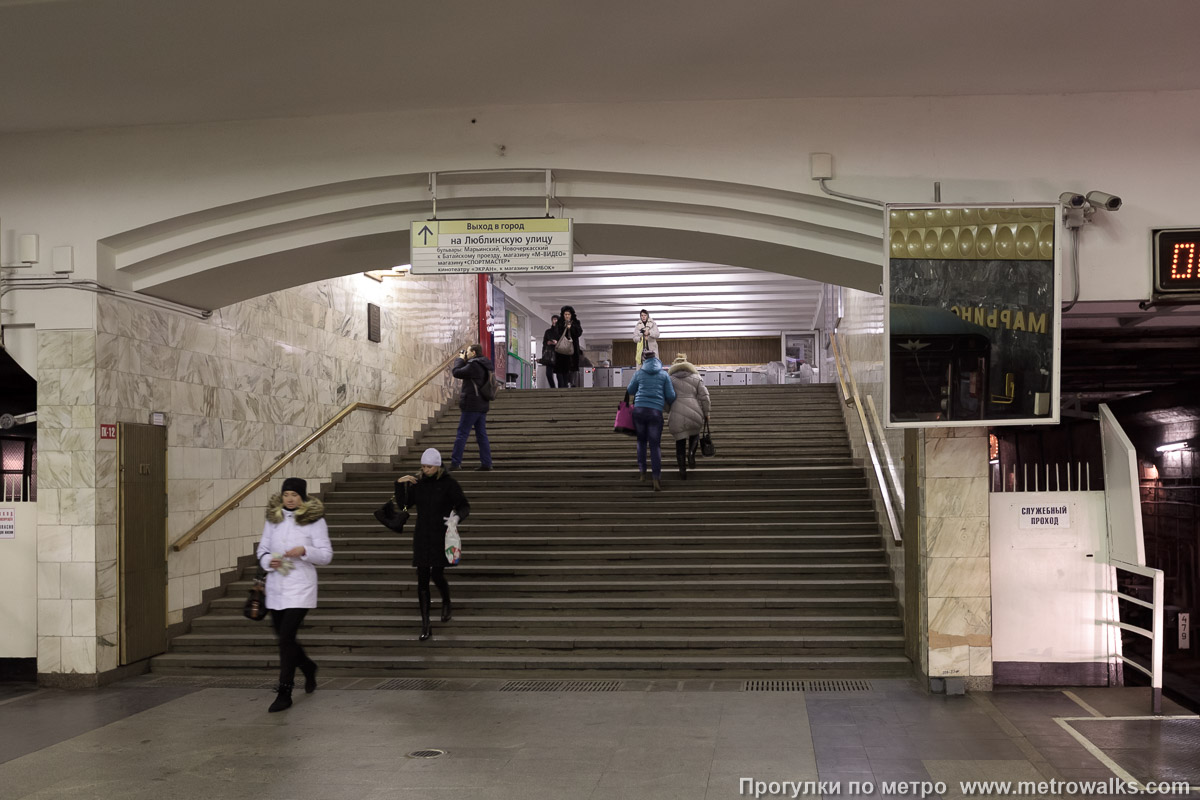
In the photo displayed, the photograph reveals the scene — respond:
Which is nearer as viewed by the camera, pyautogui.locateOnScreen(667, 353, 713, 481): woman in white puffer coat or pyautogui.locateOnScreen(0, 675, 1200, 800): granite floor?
pyautogui.locateOnScreen(0, 675, 1200, 800): granite floor

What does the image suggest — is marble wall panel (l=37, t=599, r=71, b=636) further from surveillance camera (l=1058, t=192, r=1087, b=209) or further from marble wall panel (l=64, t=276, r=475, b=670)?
surveillance camera (l=1058, t=192, r=1087, b=209)

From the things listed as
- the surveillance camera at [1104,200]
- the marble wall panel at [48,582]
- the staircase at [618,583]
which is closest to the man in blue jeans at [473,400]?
the staircase at [618,583]

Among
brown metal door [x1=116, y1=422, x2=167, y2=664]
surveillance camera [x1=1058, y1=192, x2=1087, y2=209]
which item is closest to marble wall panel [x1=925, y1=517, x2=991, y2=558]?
surveillance camera [x1=1058, y1=192, x2=1087, y2=209]

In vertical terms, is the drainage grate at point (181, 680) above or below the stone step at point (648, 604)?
below

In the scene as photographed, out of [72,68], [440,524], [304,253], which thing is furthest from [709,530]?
[72,68]

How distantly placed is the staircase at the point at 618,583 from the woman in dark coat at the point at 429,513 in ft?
1.57

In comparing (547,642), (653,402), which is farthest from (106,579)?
(653,402)

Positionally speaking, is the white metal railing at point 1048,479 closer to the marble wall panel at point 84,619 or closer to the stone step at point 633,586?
the stone step at point 633,586

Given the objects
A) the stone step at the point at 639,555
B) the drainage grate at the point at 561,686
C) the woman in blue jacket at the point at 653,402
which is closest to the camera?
the drainage grate at the point at 561,686

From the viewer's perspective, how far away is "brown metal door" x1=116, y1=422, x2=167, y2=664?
326 inches

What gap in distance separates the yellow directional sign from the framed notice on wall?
2.39 metres

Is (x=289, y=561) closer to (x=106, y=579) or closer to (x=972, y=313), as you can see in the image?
(x=106, y=579)

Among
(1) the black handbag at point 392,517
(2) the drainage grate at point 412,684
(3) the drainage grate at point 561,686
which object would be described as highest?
(1) the black handbag at point 392,517

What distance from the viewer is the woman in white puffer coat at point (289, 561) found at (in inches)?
271
